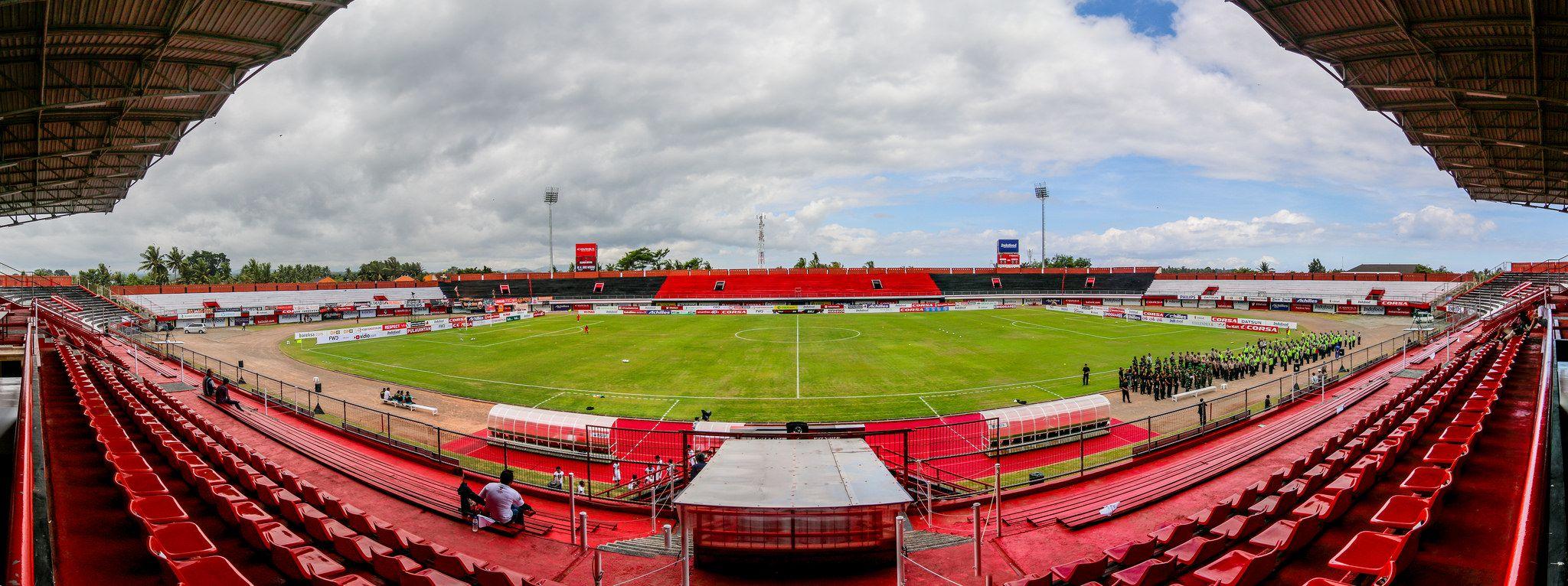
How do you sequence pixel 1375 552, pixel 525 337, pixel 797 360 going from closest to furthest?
pixel 1375 552, pixel 797 360, pixel 525 337

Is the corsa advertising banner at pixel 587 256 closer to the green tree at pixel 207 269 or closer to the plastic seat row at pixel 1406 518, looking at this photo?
the green tree at pixel 207 269

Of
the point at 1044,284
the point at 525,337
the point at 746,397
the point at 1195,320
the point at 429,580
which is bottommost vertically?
the point at 746,397

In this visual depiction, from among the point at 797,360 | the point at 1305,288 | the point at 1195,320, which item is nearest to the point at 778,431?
the point at 797,360

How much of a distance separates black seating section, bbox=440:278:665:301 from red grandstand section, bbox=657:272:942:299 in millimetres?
3377

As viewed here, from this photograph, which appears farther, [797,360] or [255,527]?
[797,360]

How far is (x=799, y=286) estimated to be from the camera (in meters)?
89.2

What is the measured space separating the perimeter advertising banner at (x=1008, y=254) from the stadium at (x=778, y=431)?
5072 cm

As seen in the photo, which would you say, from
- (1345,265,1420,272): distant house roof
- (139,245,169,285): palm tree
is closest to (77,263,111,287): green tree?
(139,245,169,285): palm tree

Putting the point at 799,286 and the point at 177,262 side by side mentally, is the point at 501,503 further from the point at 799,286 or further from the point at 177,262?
the point at 177,262

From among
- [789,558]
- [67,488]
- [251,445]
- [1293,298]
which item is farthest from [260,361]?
[1293,298]

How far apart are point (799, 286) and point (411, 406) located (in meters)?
67.6

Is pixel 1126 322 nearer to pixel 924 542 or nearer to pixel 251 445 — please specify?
pixel 924 542

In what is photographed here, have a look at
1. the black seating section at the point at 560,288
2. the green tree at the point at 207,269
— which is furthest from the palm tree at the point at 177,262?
the black seating section at the point at 560,288

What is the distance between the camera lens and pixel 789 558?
7035mm
